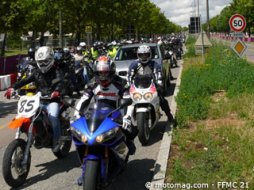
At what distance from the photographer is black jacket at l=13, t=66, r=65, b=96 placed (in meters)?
6.62

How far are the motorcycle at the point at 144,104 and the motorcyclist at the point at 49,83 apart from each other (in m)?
1.63

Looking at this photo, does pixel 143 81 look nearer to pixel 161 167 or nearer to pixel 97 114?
pixel 161 167

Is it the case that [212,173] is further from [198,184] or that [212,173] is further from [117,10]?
[117,10]

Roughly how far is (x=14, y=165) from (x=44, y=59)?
1672mm

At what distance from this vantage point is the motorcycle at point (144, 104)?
766 centimetres

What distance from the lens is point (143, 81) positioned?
8125 millimetres

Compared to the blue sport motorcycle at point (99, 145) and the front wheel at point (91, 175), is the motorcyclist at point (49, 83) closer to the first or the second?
the blue sport motorcycle at point (99, 145)

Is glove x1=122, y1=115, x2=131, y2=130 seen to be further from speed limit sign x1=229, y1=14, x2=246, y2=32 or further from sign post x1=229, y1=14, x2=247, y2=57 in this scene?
→ speed limit sign x1=229, y1=14, x2=246, y2=32

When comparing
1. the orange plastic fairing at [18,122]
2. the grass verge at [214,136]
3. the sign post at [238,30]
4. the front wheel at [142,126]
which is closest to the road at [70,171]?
the front wheel at [142,126]

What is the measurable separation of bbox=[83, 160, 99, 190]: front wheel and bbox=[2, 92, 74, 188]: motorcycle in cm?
122

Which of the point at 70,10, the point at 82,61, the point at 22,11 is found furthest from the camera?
the point at 70,10

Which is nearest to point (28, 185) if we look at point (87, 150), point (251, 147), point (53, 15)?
point (87, 150)

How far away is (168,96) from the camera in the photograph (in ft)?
45.7

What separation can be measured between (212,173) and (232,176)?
0.86 feet
